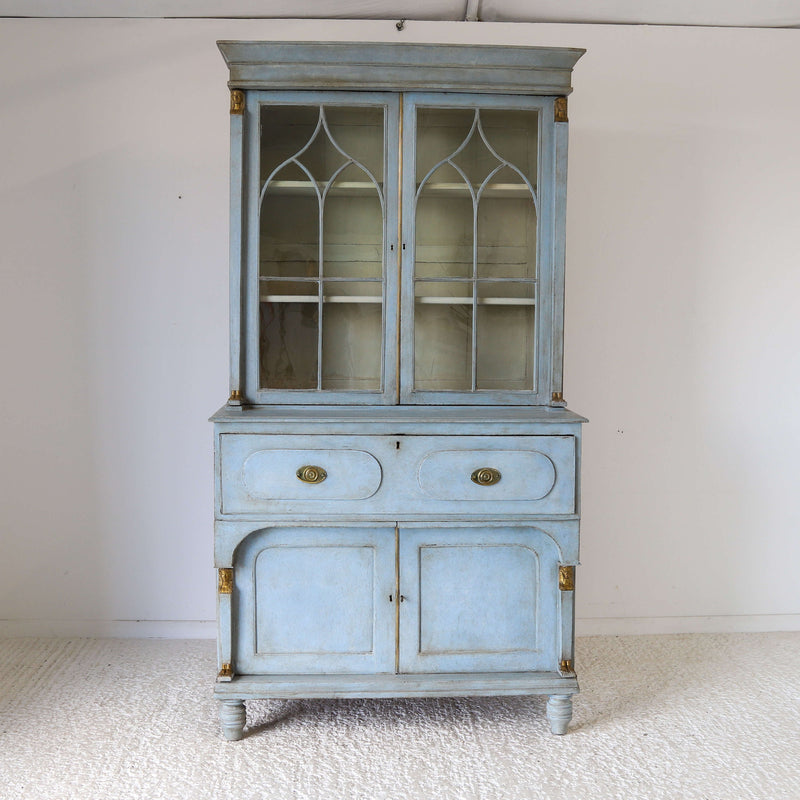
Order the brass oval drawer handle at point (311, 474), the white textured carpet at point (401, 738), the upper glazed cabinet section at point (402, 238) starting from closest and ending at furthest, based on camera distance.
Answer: the white textured carpet at point (401, 738)
the brass oval drawer handle at point (311, 474)
the upper glazed cabinet section at point (402, 238)

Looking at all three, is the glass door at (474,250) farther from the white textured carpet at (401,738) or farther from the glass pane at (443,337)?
the white textured carpet at (401,738)

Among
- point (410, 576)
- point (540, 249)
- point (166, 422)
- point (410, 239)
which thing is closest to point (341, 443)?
point (410, 576)

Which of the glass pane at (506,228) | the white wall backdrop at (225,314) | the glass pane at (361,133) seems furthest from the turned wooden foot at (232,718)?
the glass pane at (361,133)

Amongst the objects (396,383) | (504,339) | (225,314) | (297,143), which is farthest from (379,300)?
(225,314)

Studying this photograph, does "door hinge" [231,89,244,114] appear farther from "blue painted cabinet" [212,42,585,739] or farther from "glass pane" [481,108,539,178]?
"glass pane" [481,108,539,178]

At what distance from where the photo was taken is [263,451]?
1897 mm

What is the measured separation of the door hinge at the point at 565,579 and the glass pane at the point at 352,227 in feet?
3.07

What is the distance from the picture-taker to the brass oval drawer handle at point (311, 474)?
1895mm

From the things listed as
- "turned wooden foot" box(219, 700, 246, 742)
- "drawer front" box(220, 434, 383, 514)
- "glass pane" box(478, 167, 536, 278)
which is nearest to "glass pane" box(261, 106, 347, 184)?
"glass pane" box(478, 167, 536, 278)

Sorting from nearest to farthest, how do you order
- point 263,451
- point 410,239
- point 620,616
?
1. point 263,451
2. point 410,239
3. point 620,616

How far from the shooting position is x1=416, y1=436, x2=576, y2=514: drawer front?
192cm

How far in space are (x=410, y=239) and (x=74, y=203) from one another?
1.25m

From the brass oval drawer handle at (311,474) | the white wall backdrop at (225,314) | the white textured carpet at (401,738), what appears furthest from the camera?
the white wall backdrop at (225,314)

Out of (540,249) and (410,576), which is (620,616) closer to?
(410,576)
